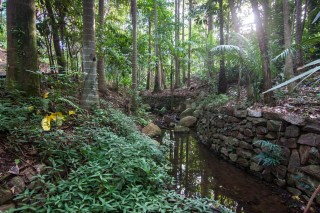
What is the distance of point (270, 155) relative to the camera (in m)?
4.29

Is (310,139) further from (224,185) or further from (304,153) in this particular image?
(224,185)

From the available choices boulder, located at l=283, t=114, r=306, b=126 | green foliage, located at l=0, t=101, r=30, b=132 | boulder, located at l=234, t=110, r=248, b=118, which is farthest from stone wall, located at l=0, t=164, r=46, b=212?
boulder, located at l=234, t=110, r=248, b=118

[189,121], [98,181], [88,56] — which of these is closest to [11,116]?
[98,181]

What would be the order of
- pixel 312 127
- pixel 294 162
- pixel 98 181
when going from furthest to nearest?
pixel 294 162, pixel 312 127, pixel 98 181

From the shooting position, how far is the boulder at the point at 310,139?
139 inches

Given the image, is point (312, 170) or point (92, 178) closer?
point (92, 178)

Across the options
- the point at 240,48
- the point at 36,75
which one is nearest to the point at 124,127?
the point at 36,75

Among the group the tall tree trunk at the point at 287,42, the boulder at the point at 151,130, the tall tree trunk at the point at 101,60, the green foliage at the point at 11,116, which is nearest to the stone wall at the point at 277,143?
the tall tree trunk at the point at 287,42

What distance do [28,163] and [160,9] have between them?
12.0 m

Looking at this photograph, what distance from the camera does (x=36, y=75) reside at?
142 inches

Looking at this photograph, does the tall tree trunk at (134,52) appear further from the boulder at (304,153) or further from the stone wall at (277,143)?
the boulder at (304,153)

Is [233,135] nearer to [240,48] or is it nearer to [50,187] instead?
[240,48]

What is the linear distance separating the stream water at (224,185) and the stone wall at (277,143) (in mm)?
262

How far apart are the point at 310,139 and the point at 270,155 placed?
86cm
